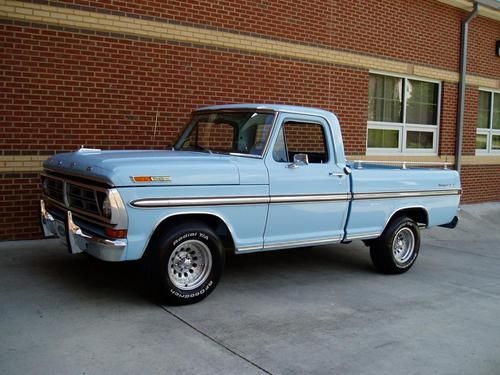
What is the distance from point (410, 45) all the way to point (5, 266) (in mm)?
9597

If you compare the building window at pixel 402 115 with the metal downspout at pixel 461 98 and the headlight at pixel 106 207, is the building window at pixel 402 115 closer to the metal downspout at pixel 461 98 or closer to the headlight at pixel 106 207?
the metal downspout at pixel 461 98

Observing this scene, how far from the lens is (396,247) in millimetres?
6973

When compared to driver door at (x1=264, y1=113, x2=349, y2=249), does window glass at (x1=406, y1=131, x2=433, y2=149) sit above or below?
above

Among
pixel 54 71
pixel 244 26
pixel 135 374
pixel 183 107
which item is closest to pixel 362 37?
pixel 244 26

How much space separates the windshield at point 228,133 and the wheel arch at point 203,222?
873 millimetres

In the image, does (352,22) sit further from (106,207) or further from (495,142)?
(106,207)

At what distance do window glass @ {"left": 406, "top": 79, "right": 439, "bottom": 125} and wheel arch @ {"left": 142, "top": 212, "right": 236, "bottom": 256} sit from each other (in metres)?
8.30

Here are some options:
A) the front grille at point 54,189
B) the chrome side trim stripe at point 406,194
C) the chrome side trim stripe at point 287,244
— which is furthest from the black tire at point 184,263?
the chrome side trim stripe at point 406,194

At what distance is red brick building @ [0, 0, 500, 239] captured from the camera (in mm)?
7148

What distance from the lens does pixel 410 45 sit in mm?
12031

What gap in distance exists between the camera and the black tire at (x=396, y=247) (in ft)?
22.2

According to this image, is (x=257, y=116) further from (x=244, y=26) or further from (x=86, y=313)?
(x=244, y=26)

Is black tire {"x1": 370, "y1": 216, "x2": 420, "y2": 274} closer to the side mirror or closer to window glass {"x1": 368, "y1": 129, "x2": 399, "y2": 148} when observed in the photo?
the side mirror

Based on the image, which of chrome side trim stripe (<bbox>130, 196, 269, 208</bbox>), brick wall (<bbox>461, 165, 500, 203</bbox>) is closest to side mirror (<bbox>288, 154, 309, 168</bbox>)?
chrome side trim stripe (<bbox>130, 196, 269, 208</bbox>)
